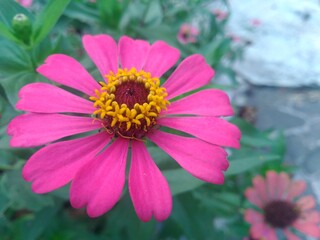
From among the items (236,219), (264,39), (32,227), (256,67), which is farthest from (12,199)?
(264,39)

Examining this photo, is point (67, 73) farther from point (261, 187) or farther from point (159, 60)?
point (261, 187)

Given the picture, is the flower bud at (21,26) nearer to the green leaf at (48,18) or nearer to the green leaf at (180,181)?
the green leaf at (48,18)

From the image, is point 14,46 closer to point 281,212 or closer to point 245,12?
point 281,212

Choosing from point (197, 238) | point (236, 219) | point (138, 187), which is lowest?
point (236, 219)

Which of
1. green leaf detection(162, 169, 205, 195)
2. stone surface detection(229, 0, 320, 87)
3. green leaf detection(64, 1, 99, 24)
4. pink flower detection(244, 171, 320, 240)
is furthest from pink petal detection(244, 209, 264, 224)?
stone surface detection(229, 0, 320, 87)

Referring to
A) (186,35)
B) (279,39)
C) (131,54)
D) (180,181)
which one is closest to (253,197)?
(180,181)

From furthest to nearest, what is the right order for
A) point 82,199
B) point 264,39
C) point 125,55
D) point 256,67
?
point 264,39, point 256,67, point 125,55, point 82,199

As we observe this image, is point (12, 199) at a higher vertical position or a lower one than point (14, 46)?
lower

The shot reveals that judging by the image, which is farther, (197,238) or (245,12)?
(245,12)
